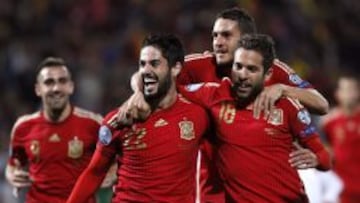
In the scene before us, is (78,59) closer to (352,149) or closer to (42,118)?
(352,149)

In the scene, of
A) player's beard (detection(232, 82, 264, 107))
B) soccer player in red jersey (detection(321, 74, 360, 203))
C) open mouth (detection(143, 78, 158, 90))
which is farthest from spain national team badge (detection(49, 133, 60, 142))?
soccer player in red jersey (detection(321, 74, 360, 203))

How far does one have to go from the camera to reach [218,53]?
786cm

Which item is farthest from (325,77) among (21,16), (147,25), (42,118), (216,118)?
(216,118)

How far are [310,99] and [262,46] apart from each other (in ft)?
1.84

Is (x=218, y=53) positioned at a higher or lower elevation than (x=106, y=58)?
higher

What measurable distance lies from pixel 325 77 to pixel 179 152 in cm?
917

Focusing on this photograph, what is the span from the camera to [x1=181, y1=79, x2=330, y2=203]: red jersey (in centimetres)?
750

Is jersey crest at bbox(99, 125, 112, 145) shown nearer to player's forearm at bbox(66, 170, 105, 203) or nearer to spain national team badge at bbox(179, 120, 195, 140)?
player's forearm at bbox(66, 170, 105, 203)

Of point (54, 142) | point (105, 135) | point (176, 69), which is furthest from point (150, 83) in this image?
point (54, 142)

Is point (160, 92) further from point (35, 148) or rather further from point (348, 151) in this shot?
point (348, 151)

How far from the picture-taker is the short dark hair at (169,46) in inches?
295

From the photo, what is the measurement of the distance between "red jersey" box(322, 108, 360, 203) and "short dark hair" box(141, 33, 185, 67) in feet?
18.9

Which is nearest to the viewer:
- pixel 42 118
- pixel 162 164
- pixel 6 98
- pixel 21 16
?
pixel 162 164

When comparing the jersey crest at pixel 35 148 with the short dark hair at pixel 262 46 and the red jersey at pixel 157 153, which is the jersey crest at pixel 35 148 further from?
the short dark hair at pixel 262 46
